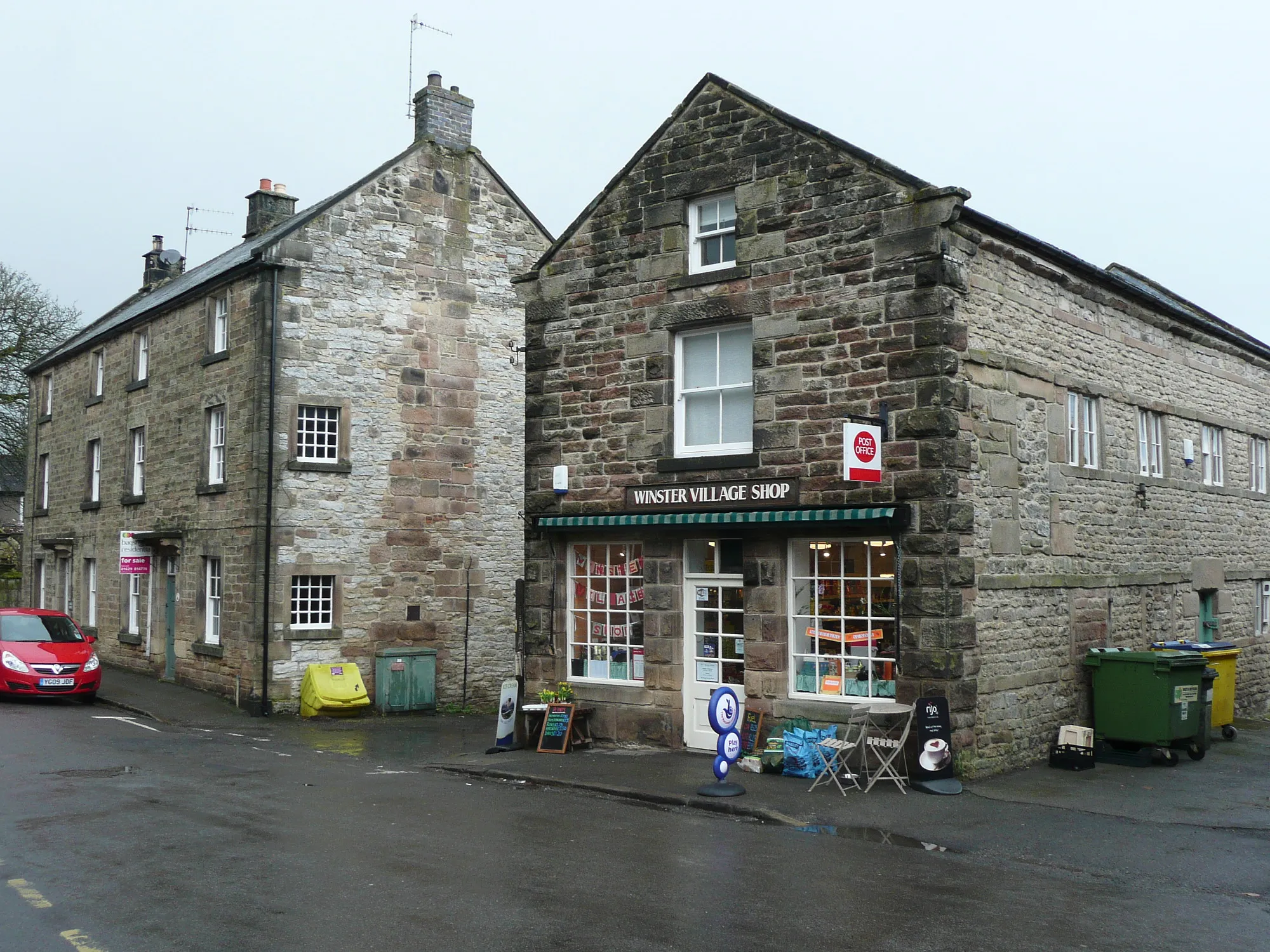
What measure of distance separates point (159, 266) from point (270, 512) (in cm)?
1763

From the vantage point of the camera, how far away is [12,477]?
55.9 meters

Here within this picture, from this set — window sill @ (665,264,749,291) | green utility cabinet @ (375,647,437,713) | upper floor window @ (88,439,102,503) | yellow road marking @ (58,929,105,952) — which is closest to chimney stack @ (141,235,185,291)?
upper floor window @ (88,439,102,503)

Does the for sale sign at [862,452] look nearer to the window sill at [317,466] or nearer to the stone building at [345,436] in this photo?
the window sill at [317,466]

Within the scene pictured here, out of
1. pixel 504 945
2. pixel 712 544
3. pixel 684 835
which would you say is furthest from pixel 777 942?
pixel 712 544

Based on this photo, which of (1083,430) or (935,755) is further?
(1083,430)

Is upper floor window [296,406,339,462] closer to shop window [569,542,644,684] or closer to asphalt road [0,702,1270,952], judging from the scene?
shop window [569,542,644,684]

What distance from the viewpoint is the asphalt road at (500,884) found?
6.97 m

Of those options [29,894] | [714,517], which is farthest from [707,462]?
[29,894]

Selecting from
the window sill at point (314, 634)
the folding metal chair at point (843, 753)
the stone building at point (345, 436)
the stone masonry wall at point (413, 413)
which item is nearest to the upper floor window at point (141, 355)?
the stone building at point (345, 436)

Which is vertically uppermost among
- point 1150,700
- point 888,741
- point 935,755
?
point 1150,700

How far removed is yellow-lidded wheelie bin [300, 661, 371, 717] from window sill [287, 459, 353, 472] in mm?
3472

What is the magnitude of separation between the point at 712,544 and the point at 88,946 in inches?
359

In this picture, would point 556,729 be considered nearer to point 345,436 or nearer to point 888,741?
point 888,741

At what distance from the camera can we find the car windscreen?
2083 cm
